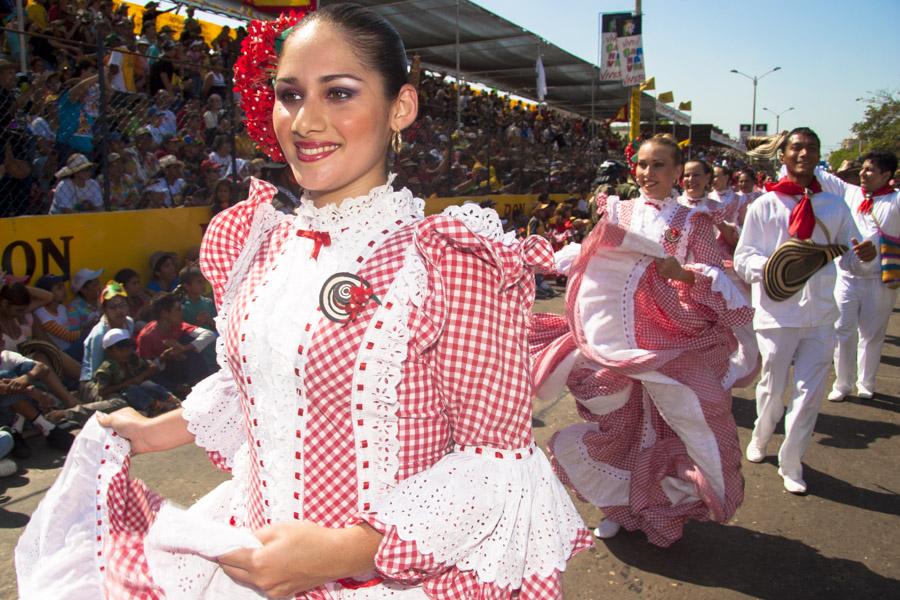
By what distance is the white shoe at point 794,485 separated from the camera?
443 centimetres

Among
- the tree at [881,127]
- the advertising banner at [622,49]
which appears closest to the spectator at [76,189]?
the advertising banner at [622,49]

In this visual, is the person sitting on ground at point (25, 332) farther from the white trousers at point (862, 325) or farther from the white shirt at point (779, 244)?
the white trousers at point (862, 325)

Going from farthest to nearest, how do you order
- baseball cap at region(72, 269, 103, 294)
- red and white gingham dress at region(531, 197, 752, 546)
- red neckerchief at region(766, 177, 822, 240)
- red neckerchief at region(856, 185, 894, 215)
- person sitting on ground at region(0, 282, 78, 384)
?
1. red neckerchief at region(856, 185, 894, 215)
2. baseball cap at region(72, 269, 103, 294)
3. person sitting on ground at region(0, 282, 78, 384)
4. red neckerchief at region(766, 177, 822, 240)
5. red and white gingham dress at region(531, 197, 752, 546)

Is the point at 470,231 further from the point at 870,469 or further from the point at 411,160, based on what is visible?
the point at 411,160

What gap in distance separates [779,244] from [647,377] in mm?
1596

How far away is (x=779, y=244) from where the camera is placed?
454 centimetres

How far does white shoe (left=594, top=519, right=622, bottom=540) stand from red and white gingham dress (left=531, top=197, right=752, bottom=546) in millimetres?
60

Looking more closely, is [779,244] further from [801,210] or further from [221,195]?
[221,195]

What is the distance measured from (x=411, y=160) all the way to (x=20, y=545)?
12056 millimetres

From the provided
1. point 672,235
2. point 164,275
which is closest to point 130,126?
point 164,275

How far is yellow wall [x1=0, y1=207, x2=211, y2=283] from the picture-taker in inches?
257

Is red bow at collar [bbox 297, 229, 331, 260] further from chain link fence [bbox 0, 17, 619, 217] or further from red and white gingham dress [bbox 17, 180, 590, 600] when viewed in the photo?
chain link fence [bbox 0, 17, 619, 217]

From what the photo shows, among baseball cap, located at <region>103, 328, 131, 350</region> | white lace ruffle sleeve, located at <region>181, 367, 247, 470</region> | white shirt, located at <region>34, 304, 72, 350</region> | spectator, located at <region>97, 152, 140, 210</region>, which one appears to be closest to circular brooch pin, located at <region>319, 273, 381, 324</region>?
white lace ruffle sleeve, located at <region>181, 367, 247, 470</region>

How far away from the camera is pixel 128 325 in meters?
6.25
